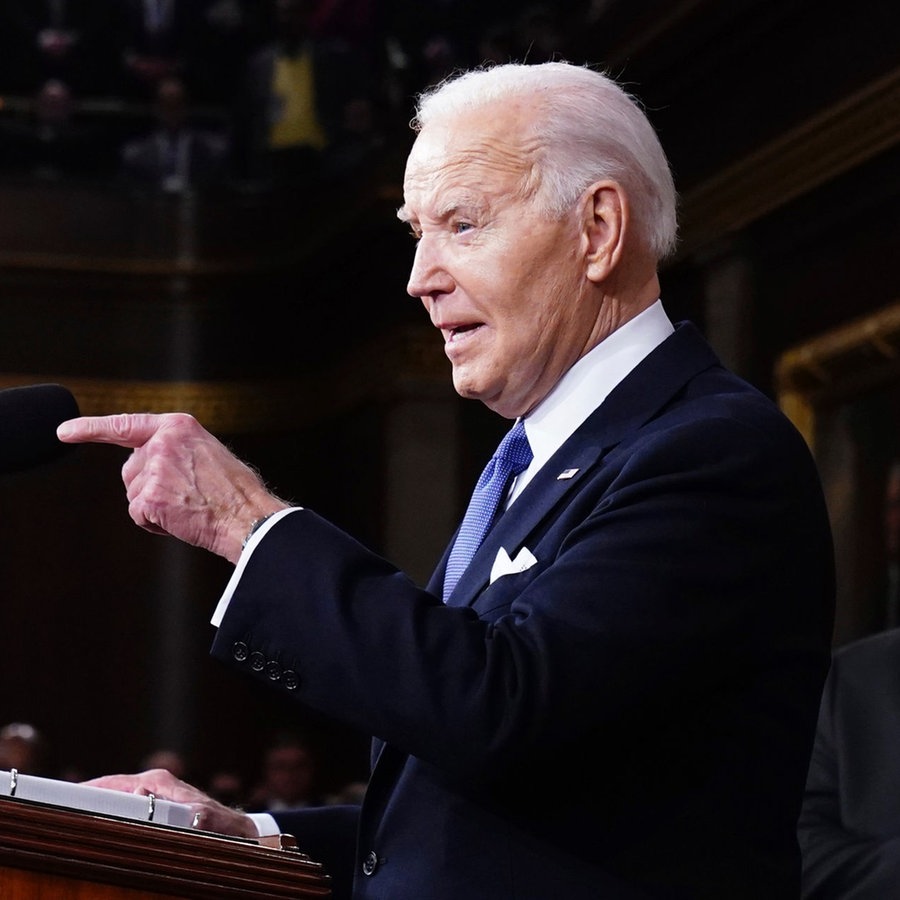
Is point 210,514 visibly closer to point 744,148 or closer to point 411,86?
point 744,148

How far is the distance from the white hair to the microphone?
0.58 metres

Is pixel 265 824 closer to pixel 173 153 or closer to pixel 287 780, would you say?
pixel 287 780

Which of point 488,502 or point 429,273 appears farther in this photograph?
point 488,502

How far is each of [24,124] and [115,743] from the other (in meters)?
3.30

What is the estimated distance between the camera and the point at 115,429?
1.75 m

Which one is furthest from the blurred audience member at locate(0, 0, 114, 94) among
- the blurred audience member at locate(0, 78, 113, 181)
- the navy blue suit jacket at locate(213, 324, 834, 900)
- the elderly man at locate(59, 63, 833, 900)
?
the navy blue suit jacket at locate(213, 324, 834, 900)

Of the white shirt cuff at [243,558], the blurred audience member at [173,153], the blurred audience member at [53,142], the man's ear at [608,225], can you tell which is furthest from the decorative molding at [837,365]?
the blurred audience member at [53,142]

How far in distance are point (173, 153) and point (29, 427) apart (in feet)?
26.1

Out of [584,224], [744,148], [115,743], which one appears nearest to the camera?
[584,224]

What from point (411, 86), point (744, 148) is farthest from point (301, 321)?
point (744, 148)

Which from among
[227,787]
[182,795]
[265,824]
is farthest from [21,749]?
[182,795]

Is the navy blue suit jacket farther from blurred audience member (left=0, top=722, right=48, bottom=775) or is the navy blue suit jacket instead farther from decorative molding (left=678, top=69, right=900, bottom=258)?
blurred audience member (left=0, top=722, right=48, bottom=775)

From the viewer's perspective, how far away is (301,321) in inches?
379

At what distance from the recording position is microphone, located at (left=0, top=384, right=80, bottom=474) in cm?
179
